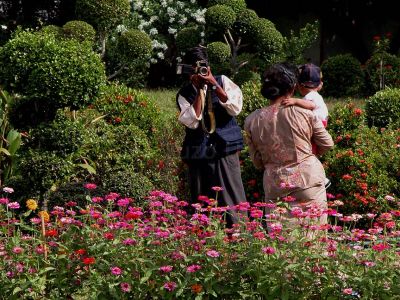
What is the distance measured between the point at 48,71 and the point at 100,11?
3.23m

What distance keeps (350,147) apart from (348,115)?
29 centimetres

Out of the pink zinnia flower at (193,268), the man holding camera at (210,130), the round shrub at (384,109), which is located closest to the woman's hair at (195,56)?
the man holding camera at (210,130)

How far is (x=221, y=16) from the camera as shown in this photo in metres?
13.3

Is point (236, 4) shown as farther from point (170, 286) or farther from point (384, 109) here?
point (170, 286)

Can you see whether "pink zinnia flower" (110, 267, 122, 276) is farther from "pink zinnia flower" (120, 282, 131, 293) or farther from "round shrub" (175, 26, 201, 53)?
"round shrub" (175, 26, 201, 53)

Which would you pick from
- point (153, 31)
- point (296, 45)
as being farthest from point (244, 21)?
point (153, 31)

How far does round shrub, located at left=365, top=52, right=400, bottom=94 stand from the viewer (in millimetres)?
14141

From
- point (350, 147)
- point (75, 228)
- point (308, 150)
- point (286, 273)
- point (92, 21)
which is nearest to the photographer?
point (286, 273)

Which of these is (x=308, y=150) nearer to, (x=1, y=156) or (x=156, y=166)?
(x=156, y=166)

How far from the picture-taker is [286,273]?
4469 millimetres

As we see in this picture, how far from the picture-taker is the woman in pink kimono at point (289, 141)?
5.49 meters

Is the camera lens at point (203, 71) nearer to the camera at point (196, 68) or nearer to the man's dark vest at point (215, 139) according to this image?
the camera at point (196, 68)

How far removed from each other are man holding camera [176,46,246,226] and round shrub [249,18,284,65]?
7109 mm

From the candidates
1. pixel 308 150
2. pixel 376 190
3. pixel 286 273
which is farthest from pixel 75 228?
pixel 376 190
